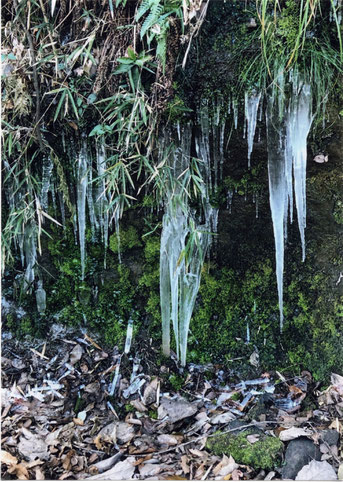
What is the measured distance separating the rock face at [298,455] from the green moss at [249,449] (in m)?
0.05

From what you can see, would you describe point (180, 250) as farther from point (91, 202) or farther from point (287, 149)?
point (287, 149)

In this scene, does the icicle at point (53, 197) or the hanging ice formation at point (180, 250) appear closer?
the hanging ice formation at point (180, 250)

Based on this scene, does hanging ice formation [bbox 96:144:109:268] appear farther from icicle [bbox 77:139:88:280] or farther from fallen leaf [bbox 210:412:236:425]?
fallen leaf [bbox 210:412:236:425]

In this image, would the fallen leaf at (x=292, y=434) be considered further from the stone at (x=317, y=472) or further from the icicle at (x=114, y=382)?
the icicle at (x=114, y=382)

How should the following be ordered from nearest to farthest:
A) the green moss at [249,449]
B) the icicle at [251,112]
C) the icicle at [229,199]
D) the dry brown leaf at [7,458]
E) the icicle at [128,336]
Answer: the green moss at [249,449]
the dry brown leaf at [7,458]
the icicle at [251,112]
the icicle at [229,199]
the icicle at [128,336]

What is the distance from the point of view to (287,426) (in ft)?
9.20

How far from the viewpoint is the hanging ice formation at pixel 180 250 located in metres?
2.89

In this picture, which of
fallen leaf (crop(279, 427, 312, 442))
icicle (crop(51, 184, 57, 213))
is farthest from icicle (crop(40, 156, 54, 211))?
fallen leaf (crop(279, 427, 312, 442))

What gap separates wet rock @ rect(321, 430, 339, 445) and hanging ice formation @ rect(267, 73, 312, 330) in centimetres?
102

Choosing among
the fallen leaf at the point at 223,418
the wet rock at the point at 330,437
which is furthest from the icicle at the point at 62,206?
the wet rock at the point at 330,437

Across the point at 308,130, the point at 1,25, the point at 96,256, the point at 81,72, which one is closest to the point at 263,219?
the point at 308,130

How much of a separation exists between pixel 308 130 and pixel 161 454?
2.10 meters

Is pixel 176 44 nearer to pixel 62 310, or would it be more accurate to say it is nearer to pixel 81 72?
pixel 81 72

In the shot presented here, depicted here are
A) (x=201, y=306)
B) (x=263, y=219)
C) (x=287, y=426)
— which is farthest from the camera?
(x=201, y=306)
